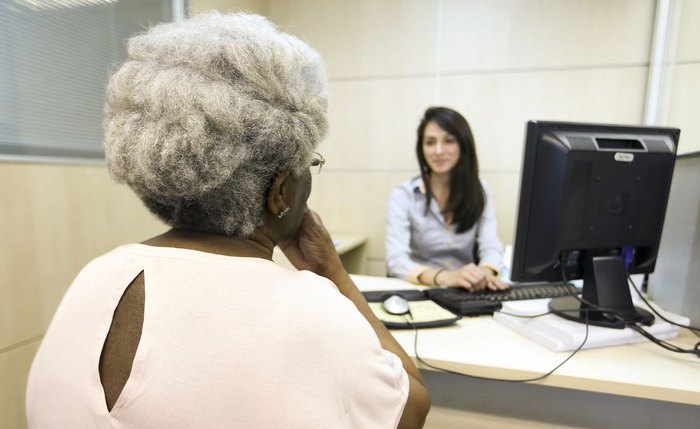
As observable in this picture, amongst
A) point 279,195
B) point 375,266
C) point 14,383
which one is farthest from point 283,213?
point 375,266

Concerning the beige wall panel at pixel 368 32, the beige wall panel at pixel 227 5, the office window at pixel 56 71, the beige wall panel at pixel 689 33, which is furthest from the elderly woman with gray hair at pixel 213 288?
the beige wall panel at pixel 689 33

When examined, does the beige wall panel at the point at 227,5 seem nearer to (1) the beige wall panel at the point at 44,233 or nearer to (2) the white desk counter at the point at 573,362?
(1) the beige wall panel at the point at 44,233

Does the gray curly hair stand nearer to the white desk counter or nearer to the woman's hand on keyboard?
the white desk counter

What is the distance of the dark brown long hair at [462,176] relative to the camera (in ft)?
6.68

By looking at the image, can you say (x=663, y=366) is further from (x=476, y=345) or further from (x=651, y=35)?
(x=651, y=35)

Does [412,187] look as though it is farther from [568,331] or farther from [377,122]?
[568,331]

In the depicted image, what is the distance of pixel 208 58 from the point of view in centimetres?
56

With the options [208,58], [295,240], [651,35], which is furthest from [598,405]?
[651,35]

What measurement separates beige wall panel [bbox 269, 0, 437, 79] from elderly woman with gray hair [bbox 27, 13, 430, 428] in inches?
78.9

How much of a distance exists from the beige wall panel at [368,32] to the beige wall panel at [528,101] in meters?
0.32

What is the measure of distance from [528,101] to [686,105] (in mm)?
787

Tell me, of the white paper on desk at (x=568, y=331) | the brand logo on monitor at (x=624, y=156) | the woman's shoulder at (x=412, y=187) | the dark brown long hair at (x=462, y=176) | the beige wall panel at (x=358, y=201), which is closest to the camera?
the white paper on desk at (x=568, y=331)

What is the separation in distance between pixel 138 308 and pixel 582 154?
1.02 metres

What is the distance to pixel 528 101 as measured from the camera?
243 cm
